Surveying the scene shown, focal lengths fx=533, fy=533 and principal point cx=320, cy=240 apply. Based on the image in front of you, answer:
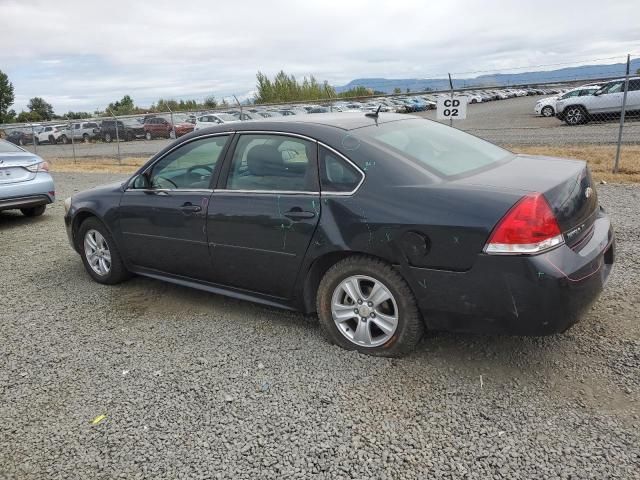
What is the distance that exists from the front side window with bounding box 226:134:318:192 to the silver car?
5.46 meters

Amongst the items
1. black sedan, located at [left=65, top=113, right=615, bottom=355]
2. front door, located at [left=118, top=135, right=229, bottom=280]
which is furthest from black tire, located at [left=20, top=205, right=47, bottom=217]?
black sedan, located at [left=65, top=113, right=615, bottom=355]

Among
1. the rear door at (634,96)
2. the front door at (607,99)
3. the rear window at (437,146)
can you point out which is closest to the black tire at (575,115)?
the front door at (607,99)

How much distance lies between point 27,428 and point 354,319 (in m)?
1.98

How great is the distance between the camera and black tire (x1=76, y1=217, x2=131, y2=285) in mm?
4910

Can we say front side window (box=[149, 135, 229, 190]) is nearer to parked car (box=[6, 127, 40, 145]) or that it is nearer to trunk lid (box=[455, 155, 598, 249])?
trunk lid (box=[455, 155, 598, 249])

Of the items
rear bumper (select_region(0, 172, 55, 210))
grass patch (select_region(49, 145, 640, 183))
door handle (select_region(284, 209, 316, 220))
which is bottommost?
grass patch (select_region(49, 145, 640, 183))

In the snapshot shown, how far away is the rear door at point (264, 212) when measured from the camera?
353cm

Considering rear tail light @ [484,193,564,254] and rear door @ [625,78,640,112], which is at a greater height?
rear door @ [625,78,640,112]

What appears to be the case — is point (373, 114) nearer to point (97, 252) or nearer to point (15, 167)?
point (97, 252)

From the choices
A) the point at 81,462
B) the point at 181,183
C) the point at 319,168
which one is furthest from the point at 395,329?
the point at 181,183

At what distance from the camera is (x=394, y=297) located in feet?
10.5

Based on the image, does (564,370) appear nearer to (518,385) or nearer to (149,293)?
(518,385)

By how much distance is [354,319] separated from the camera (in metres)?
3.48

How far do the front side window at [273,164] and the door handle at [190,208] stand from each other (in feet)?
1.01
